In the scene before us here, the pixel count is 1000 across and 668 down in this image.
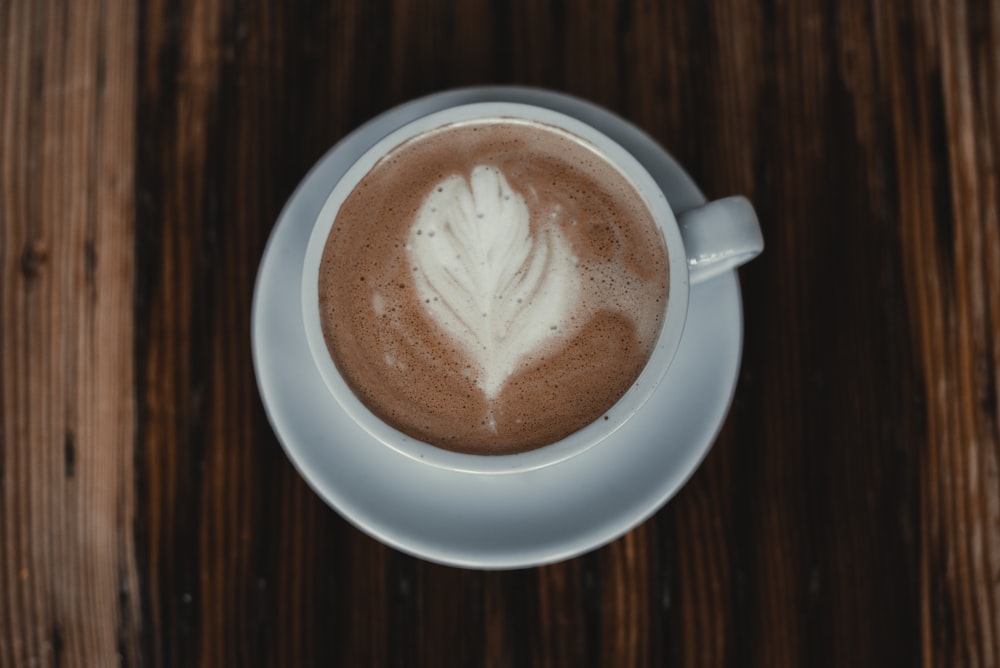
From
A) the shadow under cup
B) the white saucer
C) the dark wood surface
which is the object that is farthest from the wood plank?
the shadow under cup

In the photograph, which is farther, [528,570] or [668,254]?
[528,570]

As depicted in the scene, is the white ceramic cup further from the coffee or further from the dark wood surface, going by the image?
the dark wood surface

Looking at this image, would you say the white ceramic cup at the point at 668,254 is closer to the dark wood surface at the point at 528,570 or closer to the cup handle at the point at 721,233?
the cup handle at the point at 721,233

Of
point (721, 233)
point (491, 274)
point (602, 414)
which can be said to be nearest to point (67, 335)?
point (491, 274)

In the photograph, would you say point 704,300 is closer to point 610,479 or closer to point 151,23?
point 610,479

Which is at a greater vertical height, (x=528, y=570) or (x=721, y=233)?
(x=721, y=233)

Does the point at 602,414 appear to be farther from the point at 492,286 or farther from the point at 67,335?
the point at 67,335

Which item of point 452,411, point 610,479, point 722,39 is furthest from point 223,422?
point 722,39
